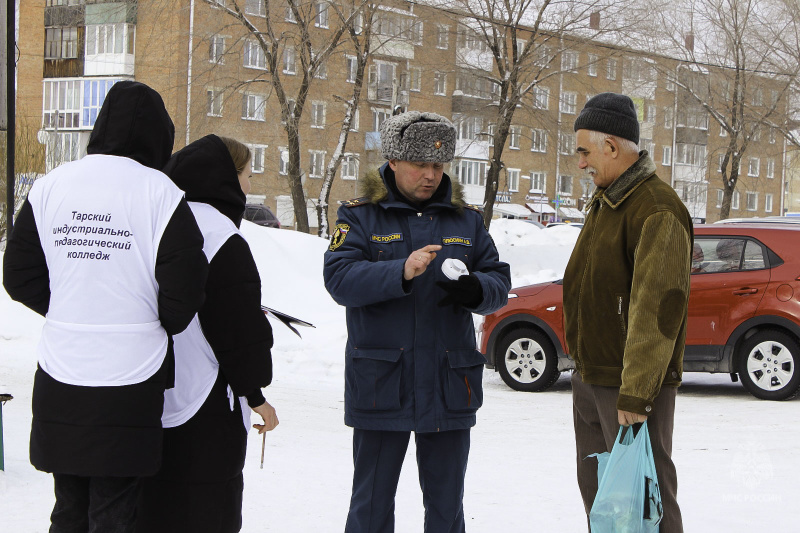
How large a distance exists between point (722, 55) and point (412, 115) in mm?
30690

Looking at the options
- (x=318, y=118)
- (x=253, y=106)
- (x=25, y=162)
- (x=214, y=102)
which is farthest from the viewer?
(x=253, y=106)

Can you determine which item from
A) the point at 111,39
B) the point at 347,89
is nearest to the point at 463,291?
the point at 347,89

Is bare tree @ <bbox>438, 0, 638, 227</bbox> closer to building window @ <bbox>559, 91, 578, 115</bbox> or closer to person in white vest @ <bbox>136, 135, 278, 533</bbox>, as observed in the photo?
building window @ <bbox>559, 91, 578, 115</bbox>

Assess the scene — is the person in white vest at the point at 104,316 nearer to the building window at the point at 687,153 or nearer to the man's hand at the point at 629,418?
the man's hand at the point at 629,418

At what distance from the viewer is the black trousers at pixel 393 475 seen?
373 centimetres

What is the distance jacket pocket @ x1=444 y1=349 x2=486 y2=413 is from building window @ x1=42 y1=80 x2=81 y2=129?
55.8 metres

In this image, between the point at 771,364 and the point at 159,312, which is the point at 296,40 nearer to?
the point at 771,364

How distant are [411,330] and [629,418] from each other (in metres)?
0.86

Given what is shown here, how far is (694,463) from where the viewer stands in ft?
21.7

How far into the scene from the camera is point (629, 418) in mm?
3400

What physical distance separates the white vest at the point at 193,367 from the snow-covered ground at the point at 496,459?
6.24ft

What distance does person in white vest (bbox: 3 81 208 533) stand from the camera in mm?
2852

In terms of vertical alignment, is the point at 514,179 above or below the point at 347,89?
below

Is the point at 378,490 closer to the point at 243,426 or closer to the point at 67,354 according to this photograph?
the point at 243,426
